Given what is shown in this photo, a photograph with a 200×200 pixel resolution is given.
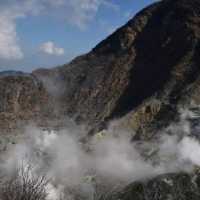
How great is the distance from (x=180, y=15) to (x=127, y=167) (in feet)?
88.3

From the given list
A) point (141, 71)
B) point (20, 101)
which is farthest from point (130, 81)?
point (20, 101)

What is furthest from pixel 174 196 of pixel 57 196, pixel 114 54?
pixel 114 54

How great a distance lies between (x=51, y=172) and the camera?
3192cm

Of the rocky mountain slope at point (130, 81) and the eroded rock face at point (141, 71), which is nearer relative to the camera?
the rocky mountain slope at point (130, 81)

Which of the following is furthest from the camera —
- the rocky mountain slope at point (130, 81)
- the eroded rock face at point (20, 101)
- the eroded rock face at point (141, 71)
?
the eroded rock face at point (20, 101)

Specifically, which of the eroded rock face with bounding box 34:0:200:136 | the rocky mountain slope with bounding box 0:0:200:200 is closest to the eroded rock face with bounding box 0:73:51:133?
the rocky mountain slope with bounding box 0:0:200:200

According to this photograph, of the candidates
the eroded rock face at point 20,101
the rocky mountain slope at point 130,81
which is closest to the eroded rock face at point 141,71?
the rocky mountain slope at point 130,81

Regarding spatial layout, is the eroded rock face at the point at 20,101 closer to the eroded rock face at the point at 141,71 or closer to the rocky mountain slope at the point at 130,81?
the rocky mountain slope at the point at 130,81

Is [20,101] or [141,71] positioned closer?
[20,101]

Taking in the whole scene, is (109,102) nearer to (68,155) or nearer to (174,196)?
(68,155)

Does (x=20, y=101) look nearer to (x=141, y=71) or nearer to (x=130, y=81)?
(x=130, y=81)

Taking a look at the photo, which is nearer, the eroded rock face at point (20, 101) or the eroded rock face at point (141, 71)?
the eroded rock face at point (141, 71)

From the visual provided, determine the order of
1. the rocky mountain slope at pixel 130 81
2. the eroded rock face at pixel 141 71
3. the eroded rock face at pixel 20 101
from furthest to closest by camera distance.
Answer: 1. the eroded rock face at pixel 20 101
2. the eroded rock face at pixel 141 71
3. the rocky mountain slope at pixel 130 81

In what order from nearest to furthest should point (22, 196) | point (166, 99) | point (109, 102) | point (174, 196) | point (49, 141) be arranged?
point (22, 196)
point (174, 196)
point (49, 141)
point (166, 99)
point (109, 102)
